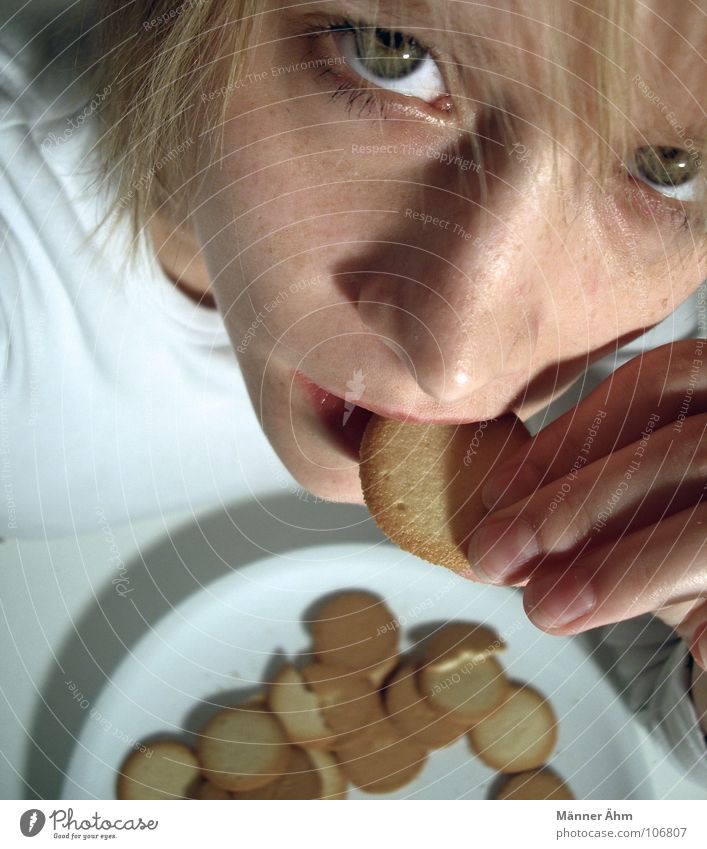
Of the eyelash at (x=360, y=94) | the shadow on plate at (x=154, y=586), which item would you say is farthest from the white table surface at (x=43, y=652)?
the eyelash at (x=360, y=94)

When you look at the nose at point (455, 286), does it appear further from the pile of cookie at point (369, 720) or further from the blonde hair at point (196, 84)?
the pile of cookie at point (369, 720)

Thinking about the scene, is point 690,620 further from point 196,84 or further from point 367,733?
point 196,84

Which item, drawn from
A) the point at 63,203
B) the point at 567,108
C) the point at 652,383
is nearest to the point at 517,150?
the point at 567,108

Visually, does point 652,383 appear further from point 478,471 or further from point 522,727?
point 522,727

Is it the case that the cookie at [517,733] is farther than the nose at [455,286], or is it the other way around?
the cookie at [517,733]

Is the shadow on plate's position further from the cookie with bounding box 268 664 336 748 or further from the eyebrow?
the eyebrow

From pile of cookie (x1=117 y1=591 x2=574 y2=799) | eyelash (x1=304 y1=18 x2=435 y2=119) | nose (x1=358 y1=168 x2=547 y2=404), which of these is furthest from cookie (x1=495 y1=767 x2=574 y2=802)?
eyelash (x1=304 y1=18 x2=435 y2=119)
